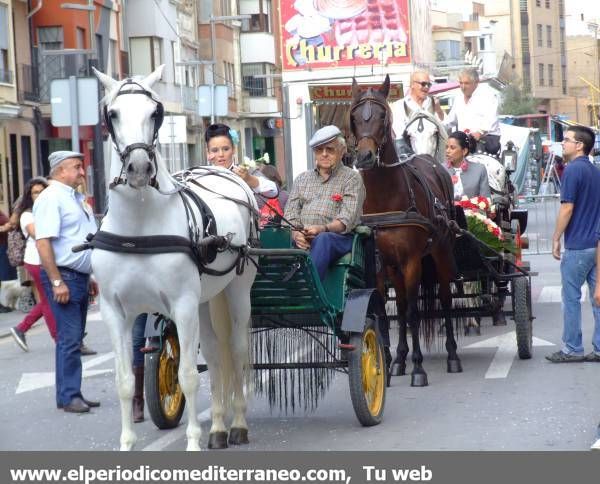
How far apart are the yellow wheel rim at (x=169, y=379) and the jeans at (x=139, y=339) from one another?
1.06 ft

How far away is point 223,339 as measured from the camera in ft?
30.9

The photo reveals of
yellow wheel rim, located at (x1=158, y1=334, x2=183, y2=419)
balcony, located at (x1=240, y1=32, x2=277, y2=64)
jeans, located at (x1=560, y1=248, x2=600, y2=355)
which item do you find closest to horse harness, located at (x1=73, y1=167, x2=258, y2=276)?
yellow wheel rim, located at (x1=158, y1=334, x2=183, y2=419)

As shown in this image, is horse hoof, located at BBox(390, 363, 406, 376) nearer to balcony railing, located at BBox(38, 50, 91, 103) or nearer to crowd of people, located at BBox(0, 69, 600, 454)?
crowd of people, located at BBox(0, 69, 600, 454)

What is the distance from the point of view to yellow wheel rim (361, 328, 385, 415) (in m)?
9.84

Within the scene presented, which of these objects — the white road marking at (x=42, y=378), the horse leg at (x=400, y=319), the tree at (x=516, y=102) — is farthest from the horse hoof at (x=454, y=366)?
the tree at (x=516, y=102)

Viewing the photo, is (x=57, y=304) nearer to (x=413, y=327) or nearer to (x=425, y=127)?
(x=413, y=327)

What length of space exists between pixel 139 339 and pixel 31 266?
12.9ft

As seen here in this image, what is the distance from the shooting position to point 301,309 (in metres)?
9.54

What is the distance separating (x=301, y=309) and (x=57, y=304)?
2332 mm

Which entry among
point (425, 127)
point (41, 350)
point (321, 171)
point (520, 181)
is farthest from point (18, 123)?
point (321, 171)

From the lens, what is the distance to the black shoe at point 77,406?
11.0 meters

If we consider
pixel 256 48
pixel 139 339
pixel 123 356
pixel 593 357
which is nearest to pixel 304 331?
pixel 139 339

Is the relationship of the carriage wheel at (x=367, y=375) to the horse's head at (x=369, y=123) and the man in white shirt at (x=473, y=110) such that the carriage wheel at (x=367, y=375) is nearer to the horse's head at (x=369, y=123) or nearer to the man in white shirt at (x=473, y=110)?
the horse's head at (x=369, y=123)

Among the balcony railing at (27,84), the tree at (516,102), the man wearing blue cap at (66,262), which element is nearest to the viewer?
the man wearing blue cap at (66,262)
